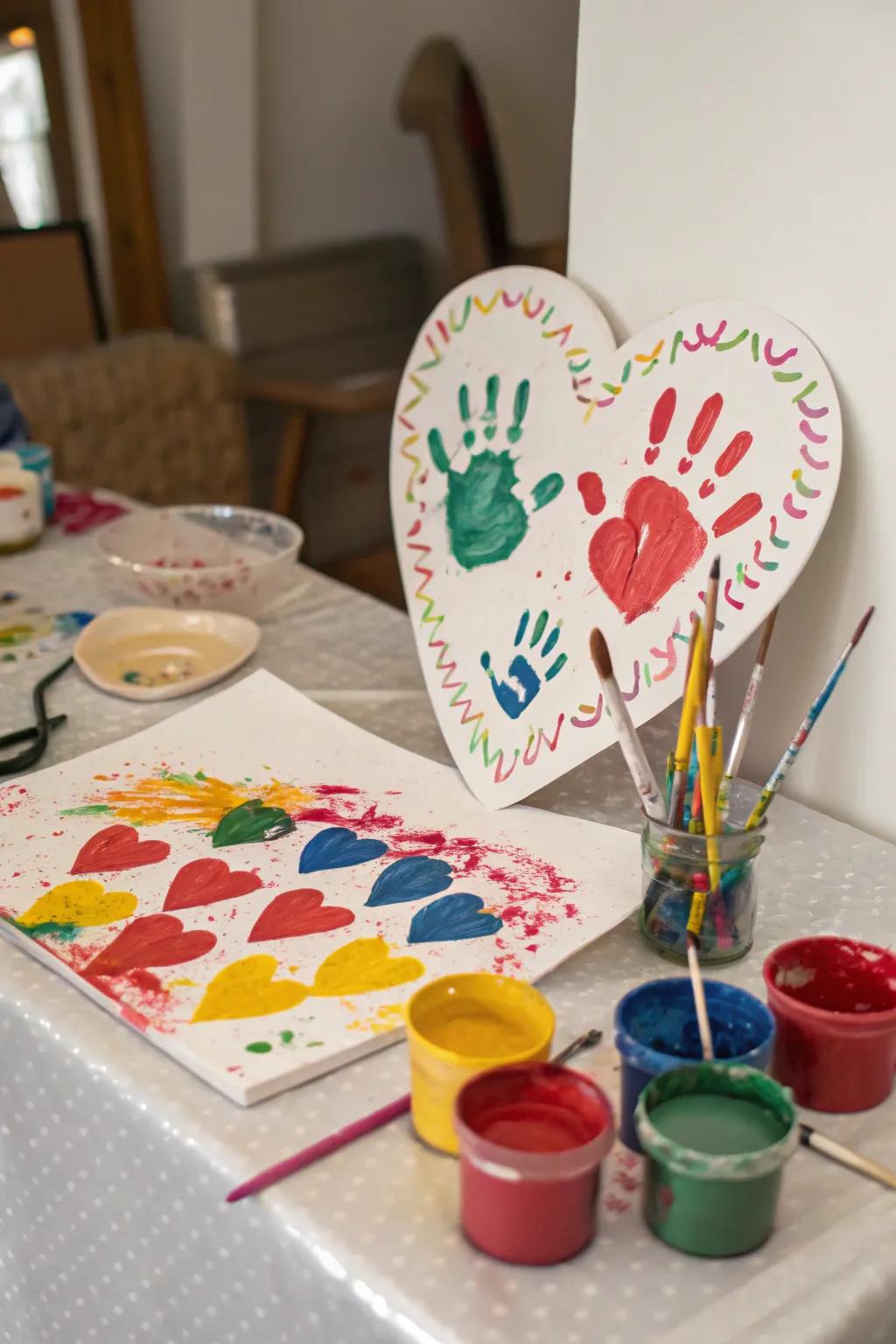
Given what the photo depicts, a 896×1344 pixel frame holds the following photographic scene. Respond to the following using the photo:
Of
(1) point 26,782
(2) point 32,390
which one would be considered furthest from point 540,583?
(2) point 32,390

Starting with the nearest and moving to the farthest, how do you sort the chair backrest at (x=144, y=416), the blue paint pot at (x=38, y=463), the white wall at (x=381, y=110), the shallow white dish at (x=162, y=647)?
the shallow white dish at (x=162, y=647), the blue paint pot at (x=38, y=463), the chair backrest at (x=144, y=416), the white wall at (x=381, y=110)

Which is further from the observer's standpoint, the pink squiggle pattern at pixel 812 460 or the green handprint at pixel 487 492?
the green handprint at pixel 487 492

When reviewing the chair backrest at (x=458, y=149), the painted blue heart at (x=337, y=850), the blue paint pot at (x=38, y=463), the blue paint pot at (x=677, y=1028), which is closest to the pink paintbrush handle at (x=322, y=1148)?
the blue paint pot at (x=677, y=1028)

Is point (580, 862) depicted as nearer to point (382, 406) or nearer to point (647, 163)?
point (647, 163)

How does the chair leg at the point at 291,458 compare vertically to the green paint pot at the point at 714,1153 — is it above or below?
below

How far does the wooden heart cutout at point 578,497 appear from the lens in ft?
2.91

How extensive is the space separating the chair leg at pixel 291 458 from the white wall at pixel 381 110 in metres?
0.49

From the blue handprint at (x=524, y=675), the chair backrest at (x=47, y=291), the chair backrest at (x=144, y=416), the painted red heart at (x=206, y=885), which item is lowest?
the chair backrest at (x=144, y=416)

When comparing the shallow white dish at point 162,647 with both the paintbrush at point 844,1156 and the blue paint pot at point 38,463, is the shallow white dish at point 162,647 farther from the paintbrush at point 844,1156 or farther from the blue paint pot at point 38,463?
the paintbrush at point 844,1156

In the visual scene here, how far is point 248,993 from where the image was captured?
0.74m

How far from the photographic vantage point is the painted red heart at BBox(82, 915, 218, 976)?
77 centimetres

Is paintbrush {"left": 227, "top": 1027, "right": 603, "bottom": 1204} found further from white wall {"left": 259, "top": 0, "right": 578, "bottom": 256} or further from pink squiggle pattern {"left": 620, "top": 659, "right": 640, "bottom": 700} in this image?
white wall {"left": 259, "top": 0, "right": 578, "bottom": 256}

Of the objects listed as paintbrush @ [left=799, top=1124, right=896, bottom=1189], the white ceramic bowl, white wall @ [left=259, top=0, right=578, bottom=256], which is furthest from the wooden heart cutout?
white wall @ [left=259, top=0, right=578, bottom=256]

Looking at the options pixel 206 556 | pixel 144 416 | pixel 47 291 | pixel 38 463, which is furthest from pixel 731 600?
pixel 47 291
